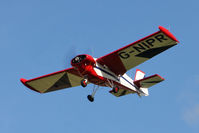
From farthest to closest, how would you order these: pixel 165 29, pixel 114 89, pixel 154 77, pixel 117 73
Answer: pixel 154 77 → pixel 117 73 → pixel 114 89 → pixel 165 29

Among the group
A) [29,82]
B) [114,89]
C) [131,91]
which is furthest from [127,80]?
[29,82]

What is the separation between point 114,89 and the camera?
20906mm

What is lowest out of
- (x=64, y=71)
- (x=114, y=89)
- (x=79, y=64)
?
(x=114, y=89)

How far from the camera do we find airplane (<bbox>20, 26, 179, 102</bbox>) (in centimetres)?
1995

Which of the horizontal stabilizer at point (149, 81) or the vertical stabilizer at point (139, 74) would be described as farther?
the vertical stabilizer at point (139, 74)

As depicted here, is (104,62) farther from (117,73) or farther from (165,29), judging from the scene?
(165,29)

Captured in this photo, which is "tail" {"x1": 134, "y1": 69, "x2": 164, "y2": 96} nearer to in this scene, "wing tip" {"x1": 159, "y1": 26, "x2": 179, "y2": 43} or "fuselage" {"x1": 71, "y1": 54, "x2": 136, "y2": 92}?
"fuselage" {"x1": 71, "y1": 54, "x2": 136, "y2": 92}

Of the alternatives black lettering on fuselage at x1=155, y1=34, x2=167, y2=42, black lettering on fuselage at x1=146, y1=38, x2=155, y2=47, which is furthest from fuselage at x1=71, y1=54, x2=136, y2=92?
black lettering on fuselage at x1=155, y1=34, x2=167, y2=42

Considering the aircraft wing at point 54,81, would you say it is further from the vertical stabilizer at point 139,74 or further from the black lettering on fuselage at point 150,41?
the black lettering on fuselage at point 150,41

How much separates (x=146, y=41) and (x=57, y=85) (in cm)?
798

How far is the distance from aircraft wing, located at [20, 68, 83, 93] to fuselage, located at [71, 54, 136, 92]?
2482 millimetres

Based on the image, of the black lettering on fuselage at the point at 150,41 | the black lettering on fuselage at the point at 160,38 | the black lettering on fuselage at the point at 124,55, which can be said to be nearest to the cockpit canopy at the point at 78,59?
the black lettering on fuselage at the point at 124,55

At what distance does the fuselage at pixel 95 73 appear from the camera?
19.9m

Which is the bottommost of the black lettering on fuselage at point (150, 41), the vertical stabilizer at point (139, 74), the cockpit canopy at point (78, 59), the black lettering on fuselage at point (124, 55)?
the black lettering on fuselage at point (150, 41)
